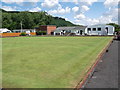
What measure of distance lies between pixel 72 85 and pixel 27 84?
1.42m

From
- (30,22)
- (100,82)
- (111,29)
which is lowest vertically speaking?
(100,82)

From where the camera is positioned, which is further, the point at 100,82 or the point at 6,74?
the point at 6,74

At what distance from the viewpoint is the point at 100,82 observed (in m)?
5.51

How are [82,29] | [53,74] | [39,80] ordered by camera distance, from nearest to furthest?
[39,80] < [53,74] < [82,29]

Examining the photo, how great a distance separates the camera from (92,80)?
5.77m

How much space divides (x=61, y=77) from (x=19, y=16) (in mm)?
103552

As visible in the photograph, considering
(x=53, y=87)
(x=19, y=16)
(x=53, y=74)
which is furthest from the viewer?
(x=19, y=16)

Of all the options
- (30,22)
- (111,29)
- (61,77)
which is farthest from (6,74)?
(30,22)

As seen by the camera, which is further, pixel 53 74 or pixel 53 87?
pixel 53 74

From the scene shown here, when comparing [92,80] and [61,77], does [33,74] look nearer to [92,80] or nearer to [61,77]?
[61,77]

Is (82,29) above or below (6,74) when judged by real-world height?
above

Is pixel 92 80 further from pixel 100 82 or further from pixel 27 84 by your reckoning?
pixel 27 84

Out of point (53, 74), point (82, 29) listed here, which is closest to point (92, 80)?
point (53, 74)

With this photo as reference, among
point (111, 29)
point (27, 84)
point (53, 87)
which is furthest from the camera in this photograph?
point (111, 29)
